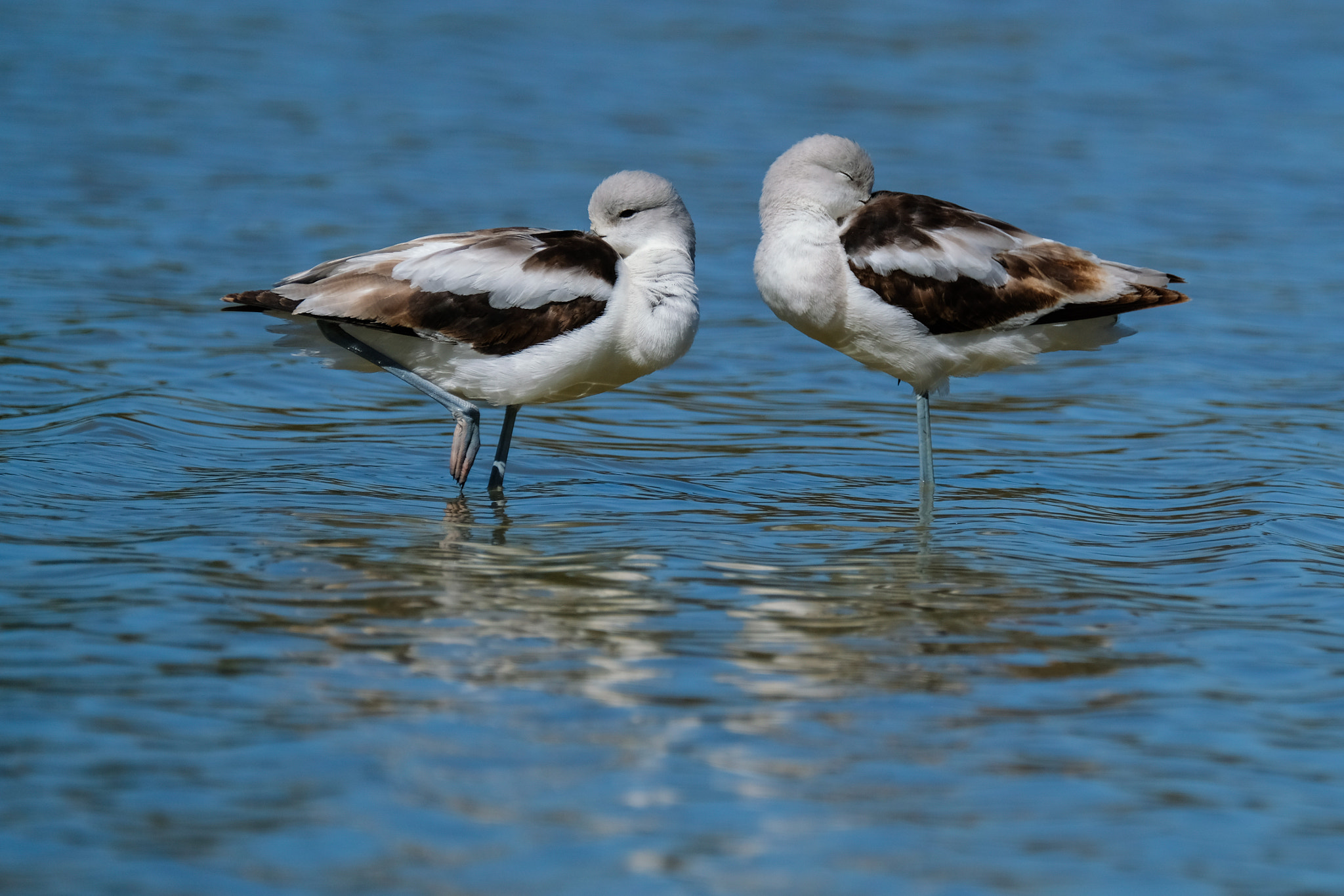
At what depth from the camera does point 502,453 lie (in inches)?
310

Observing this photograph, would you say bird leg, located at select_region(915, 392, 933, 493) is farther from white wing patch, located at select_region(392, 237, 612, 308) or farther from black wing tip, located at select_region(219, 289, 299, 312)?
black wing tip, located at select_region(219, 289, 299, 312)

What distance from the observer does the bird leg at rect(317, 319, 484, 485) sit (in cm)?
742

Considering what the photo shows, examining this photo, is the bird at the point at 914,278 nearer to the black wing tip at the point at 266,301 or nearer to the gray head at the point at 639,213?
the gray head at the point at 639,213

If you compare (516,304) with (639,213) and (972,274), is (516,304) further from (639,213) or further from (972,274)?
(972,274)

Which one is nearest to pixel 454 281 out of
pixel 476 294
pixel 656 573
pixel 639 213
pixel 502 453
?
pixel 476 294

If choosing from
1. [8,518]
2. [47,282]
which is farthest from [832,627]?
[47,282]

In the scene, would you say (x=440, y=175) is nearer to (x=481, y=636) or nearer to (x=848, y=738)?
(x=481, y=636)

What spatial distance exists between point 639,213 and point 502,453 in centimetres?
131

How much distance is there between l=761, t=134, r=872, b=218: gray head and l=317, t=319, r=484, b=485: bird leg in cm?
161

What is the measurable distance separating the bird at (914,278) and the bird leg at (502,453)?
4.33ft

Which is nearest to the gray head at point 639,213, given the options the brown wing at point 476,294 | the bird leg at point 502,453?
the brown wing at point 476,294

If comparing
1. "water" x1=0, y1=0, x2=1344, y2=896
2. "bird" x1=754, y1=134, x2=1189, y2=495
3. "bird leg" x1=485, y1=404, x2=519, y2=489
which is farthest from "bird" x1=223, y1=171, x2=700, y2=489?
"water" x1=0, y1=0, x2=1344, y2=896

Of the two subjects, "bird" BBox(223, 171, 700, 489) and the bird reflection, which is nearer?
the bird reflection

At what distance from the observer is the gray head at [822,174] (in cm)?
749
